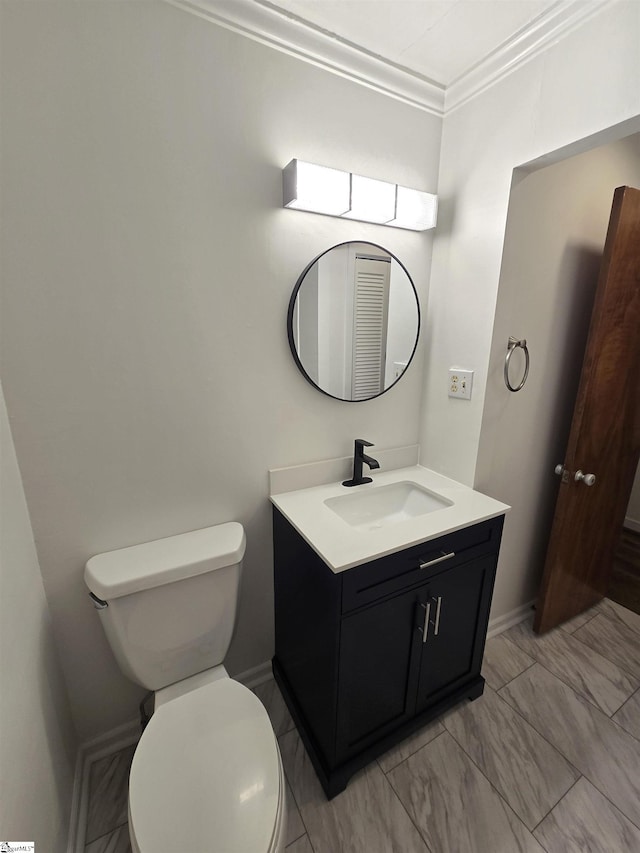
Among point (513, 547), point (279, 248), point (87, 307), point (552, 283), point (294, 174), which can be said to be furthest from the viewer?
point (513, 547)

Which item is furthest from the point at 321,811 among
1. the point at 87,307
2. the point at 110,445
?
the point at 87,307

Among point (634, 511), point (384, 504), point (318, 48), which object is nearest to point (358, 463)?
point (384, 504)

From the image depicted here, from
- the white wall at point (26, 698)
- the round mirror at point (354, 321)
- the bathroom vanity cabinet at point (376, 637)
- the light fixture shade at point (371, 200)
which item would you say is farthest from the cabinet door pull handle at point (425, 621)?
the light fixture shade at point (371, 200)

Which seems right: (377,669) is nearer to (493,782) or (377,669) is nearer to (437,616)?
(437,616)

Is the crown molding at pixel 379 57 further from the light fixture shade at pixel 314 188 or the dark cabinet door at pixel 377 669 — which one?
the dark cabinet door at pixel 377 669

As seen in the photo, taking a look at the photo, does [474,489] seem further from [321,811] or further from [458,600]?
[321,811]

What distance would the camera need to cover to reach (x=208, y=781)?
85 centimetres

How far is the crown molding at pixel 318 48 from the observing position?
1.01 meters

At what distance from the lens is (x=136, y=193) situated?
3.32ft

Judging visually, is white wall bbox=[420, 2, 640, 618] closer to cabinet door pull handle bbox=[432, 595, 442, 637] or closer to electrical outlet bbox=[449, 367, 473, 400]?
electrical outlet bbox=[449, 367, 473, 400]

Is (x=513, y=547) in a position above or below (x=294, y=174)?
below

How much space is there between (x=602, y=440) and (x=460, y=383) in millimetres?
766

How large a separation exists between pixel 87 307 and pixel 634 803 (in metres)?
2.27

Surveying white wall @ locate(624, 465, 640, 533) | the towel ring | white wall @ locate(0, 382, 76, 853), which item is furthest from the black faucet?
white wall @ locate(624, 465, 640, 533)
